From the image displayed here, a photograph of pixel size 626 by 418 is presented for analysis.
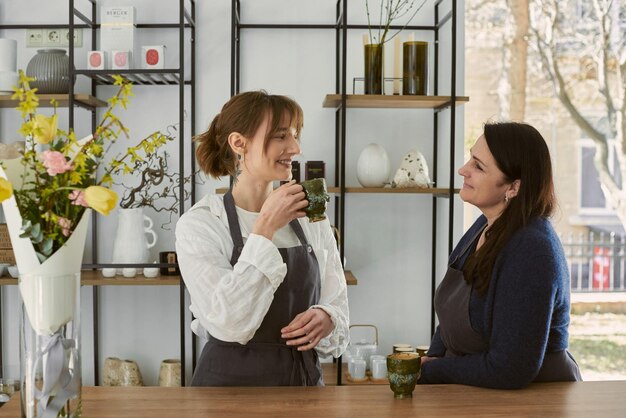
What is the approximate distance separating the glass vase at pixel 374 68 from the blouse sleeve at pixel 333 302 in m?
1.27

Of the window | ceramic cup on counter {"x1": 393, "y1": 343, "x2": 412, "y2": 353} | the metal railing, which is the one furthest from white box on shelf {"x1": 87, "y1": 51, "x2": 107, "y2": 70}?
the window

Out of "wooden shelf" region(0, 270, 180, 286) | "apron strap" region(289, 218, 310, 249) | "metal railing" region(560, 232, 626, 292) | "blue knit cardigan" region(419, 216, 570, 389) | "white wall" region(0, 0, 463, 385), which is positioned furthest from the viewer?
"metal railing" region(560, 232, 626, 292)

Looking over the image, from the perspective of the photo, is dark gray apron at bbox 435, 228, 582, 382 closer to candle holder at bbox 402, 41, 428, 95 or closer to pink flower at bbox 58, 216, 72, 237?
pink flower at bbox 58, 216, 72, 237

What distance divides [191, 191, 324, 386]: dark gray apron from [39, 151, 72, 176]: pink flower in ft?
2.53

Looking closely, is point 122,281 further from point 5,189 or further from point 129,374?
point 5,189

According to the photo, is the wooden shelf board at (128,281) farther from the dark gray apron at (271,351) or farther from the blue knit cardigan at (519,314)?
the blue knit cardigan at (519,314)

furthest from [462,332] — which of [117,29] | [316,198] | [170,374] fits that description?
[117,29]

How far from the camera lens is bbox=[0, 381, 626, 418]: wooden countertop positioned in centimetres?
172

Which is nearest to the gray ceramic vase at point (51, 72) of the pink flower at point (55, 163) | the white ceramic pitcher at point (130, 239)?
the white ceramic pitcher at point (130, 239)

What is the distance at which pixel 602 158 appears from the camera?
6.39m

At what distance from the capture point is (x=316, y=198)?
2.03 m

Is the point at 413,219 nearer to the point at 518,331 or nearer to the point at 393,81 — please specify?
the point at 393,81

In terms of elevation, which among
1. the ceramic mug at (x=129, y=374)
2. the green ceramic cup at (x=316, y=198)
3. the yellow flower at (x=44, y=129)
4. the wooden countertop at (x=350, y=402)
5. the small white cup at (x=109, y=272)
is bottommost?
the ceramic mug at (x=129, y=374)

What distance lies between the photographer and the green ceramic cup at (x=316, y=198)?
2.03 m
